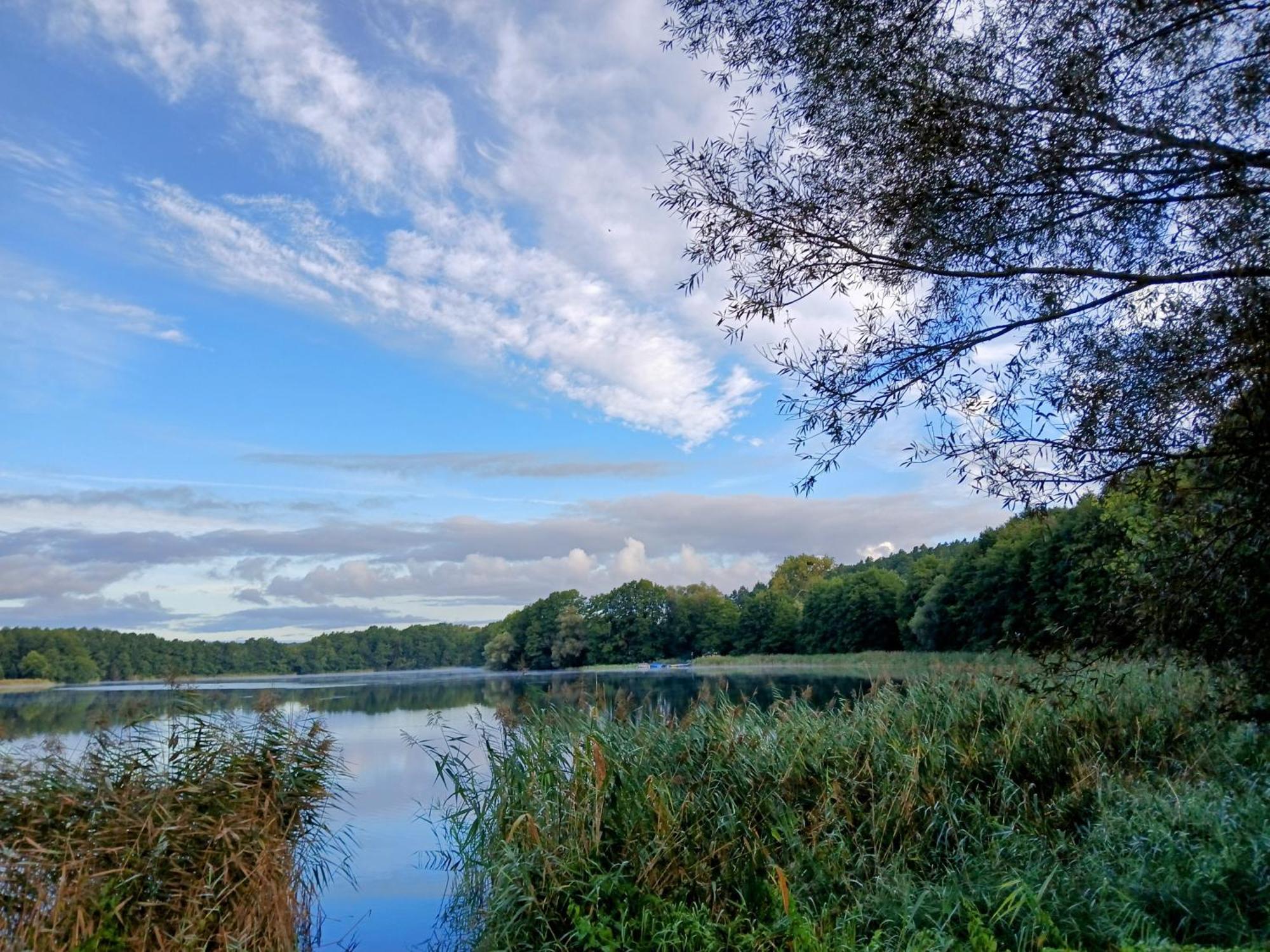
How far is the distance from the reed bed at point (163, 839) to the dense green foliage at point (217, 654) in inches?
40.2

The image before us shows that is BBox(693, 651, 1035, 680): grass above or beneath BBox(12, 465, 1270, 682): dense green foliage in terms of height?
beneath

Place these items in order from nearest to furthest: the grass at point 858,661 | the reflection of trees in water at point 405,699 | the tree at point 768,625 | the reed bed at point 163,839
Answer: the reed bed at point 163,839 → the reflection of trees in water at point 405,699 → the grass at point 858,661 → the tree at point 768,625

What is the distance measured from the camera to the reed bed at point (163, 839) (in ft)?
17.6

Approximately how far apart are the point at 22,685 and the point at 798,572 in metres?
75.2

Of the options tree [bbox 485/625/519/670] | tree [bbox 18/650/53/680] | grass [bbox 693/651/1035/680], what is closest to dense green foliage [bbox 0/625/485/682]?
tree [bbox 18/650/53/680]

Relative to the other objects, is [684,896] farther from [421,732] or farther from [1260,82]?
[421,732]

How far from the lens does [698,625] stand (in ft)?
236

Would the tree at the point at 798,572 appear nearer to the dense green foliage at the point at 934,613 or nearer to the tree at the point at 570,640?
the dense green foliage at the point at 934,613

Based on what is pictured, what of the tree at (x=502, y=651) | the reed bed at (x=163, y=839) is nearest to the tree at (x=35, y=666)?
the reed bed at (x=163, y=839)

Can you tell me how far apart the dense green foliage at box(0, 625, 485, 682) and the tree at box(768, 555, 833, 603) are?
106ft

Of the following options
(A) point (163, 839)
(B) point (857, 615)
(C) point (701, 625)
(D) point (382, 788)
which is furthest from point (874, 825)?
(C) point (701, 625)

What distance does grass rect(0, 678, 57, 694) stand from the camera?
3253 cm

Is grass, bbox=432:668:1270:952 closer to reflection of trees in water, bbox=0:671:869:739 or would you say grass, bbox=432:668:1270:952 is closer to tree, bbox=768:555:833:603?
reflection of trees in water, bbox=0:671:869:739

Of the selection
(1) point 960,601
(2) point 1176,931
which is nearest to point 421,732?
(2) point 1176,931
